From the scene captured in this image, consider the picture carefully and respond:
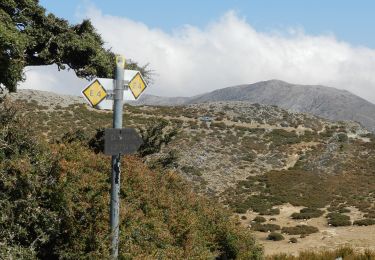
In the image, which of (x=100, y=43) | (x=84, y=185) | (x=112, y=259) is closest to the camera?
(x=112, y=259)

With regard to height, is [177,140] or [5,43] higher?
[5,43]

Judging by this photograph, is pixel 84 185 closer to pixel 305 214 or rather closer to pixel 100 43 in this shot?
pixel 100 43

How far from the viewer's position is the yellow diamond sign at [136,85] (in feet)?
21.3

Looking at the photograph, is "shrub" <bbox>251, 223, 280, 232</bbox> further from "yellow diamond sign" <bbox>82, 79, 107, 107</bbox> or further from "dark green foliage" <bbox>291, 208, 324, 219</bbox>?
"yellow diamond sign" <bbox>82, 79, 107, 107</bbox>

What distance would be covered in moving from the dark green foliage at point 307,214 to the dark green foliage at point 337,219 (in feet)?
3.16

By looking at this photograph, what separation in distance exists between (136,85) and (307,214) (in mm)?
29508

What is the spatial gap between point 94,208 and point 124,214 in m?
0.67

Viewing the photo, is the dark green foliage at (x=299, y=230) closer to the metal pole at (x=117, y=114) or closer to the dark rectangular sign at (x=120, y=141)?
the metal pole at (x=117, y=114)

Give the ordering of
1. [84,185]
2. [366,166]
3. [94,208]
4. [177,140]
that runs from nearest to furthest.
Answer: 1. [94,208]
2. [84,185]
3. [366,166]
4. [177,140]

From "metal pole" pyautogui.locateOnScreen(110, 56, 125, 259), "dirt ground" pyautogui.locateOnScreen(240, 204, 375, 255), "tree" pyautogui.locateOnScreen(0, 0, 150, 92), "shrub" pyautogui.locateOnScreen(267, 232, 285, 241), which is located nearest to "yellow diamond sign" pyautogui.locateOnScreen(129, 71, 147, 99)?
"metal pole" pyautogui.locateOnScreen(110, 56, 125, 259)

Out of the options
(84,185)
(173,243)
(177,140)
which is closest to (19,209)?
(84,185)

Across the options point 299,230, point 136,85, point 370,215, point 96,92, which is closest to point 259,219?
point 299,230

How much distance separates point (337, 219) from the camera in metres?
31.0

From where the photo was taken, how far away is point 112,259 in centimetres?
687
